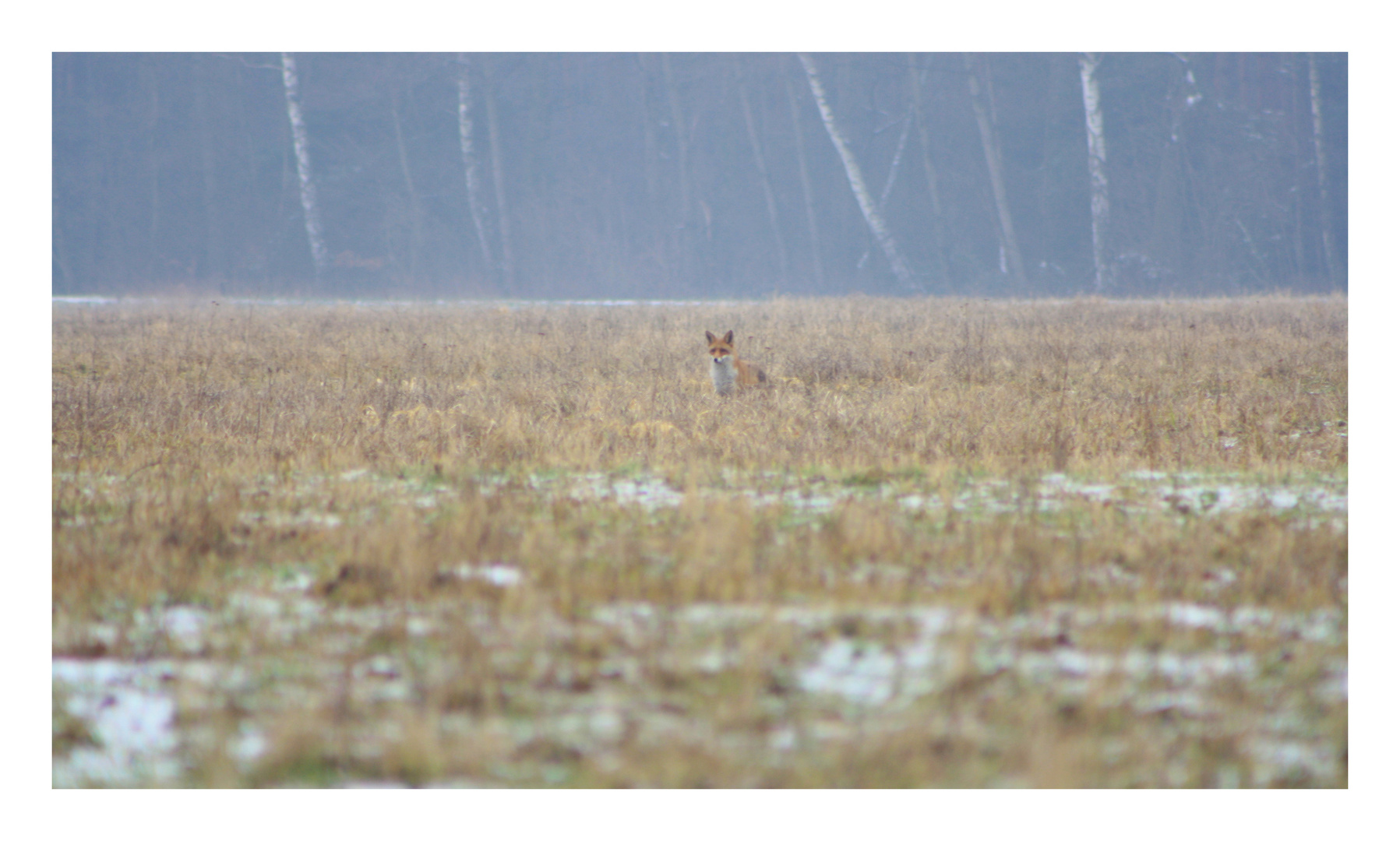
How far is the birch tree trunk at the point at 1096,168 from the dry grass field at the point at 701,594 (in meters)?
31.2

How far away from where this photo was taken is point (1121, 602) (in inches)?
144

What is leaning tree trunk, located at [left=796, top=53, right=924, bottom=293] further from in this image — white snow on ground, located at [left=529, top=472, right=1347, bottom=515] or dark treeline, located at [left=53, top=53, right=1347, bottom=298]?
white snow on ground, located at [left=529, top=472, right=1347, bottom=515]

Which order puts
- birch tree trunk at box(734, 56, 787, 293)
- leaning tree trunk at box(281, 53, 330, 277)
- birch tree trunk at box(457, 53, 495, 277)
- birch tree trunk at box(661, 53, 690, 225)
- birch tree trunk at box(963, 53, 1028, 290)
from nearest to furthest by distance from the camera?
leaning tree trunk at box(281, 53, 330, 277) → birch tree trunk at box(963, 53, 1028, 290) → birch tree trunk at box(457, 53, 495, 277) → birch tree trunk at box(734, 56, 787, 293) → birch tree trunk at box(661, 53, 690, 225)

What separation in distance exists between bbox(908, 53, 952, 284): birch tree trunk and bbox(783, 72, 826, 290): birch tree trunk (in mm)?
6247

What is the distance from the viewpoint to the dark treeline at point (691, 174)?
42156 millimetres

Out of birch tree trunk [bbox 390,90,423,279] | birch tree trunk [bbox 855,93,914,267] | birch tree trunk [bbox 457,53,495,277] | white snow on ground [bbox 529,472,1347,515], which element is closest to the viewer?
white snow on ground [bbox 529,472,1347,515]

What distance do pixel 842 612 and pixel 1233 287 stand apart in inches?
1816

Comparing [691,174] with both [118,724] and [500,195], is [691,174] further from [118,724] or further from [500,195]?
[118,724]

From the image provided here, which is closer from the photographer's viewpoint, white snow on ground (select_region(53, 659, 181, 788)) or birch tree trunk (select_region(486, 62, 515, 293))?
white snow on ground (select_region(53, 659, 181, 788))

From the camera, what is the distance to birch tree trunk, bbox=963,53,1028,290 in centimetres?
4506

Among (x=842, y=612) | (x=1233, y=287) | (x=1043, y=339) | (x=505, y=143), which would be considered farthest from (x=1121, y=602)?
(x=505, y=143)

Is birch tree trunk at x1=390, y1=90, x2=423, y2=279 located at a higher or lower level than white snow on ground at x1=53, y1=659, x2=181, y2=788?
higher

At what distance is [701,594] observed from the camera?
3.74 meters

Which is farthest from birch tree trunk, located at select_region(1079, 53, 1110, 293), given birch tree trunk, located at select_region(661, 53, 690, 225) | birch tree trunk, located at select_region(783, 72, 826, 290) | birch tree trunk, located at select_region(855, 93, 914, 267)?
birch tree trunk, located at select_region(661, 53, 690, 225)
